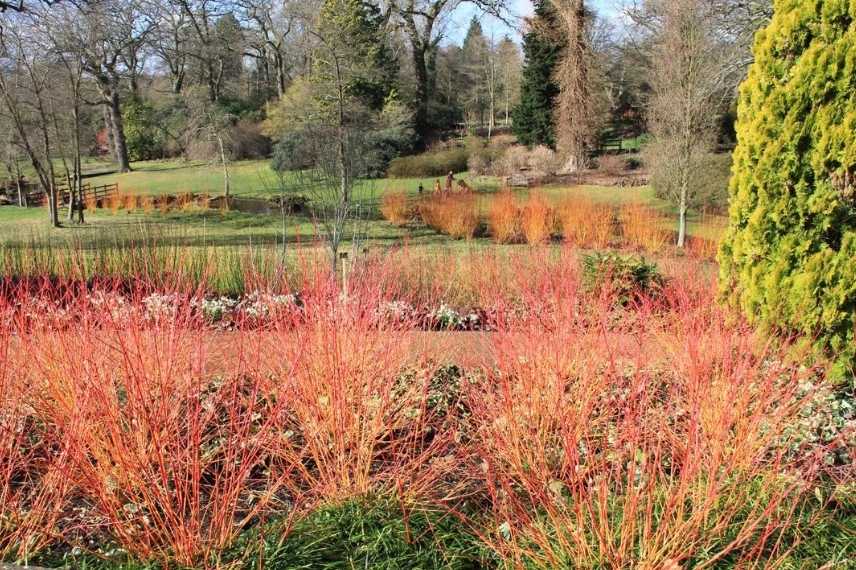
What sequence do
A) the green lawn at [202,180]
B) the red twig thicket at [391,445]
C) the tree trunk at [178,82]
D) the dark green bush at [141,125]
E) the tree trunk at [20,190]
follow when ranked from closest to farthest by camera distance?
the red twig thicket at [391,445]
the tree trunk at [20,190]
the green lawn at [202,180]
the dark green bush at [141,125]
the tree trunk at [178,82]

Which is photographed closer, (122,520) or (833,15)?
(122,520)

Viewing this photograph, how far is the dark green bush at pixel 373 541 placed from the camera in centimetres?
202

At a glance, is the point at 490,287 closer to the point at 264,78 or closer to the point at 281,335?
the point at 281,335

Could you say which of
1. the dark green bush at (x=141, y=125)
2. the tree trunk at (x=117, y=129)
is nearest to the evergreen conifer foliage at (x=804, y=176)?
the tree trunk at (x=117, y=129)

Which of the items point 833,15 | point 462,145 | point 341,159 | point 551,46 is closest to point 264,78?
point 462,145

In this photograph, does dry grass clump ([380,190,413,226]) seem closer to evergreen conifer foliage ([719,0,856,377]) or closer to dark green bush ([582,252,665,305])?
dark green bush ([582,252,665,305])

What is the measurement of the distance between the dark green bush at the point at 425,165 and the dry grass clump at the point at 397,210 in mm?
8761

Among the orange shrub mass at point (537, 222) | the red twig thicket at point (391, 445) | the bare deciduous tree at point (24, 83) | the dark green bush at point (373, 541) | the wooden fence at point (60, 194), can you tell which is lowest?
the dark green bush at point (373, 541)

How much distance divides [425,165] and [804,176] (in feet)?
67.8

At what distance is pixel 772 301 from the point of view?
3.45 meters

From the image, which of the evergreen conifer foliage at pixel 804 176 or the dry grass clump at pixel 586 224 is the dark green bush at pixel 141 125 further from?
the evergreen conifer foliage at pixel 804 176

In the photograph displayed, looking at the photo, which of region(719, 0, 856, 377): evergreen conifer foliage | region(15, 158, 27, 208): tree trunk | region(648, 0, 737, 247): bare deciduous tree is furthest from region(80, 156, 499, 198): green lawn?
region(719, 0, 856, 377): evergreen conifer foliage

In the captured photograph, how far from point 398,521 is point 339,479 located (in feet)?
1.02

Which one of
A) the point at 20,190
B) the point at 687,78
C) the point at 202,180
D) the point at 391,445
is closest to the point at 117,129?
the point at 202,180
